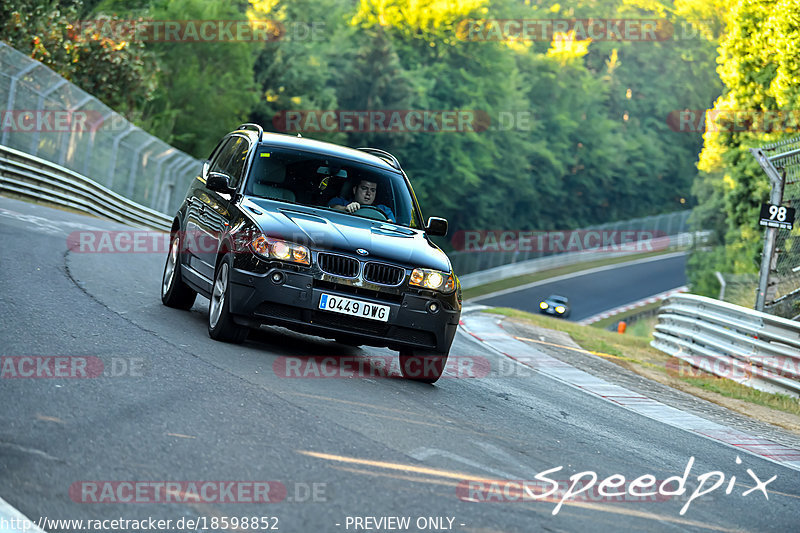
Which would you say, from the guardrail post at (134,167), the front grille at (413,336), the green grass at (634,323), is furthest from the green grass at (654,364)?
the green grass at (634,323)

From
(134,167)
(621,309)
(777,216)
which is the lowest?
(621,309)

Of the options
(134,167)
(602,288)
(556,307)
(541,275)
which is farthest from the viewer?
(541,275)

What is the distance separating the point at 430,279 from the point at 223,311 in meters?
1.71

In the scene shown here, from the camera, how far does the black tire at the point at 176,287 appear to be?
35.6 feet

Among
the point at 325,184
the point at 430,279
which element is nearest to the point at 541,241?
the point at 325,184

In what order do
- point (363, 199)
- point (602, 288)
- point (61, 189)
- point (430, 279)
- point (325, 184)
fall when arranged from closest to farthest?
point (430, 279) < point (325, 184) < point (363, 199) < point (61, 189) < point (602, 288)

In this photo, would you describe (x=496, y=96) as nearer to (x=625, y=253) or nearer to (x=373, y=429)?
(x=625, y=253)

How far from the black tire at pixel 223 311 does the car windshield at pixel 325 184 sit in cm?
101

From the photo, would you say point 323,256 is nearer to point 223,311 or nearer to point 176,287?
point 223,311

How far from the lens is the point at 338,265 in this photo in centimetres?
865

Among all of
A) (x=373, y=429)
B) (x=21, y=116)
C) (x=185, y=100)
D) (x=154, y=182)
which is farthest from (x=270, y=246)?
(x=185, y=100)

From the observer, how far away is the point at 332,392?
25.4 ft

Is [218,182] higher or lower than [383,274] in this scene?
higher

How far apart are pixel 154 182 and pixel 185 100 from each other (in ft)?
75.5
